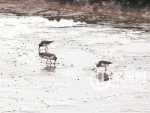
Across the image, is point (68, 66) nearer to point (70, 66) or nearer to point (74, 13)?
point (70, 66)

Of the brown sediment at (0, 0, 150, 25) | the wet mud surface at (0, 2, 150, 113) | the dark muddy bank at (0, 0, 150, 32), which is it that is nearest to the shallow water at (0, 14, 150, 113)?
the wet mud surface at (0, 2, 150, 113)

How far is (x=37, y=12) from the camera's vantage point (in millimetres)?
43656

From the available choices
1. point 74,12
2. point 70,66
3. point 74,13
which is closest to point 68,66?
point 70,66

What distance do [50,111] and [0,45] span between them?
12.8 meters

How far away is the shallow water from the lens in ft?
60.5

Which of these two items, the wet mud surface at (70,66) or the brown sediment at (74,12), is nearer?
the wet mud surface at (70,66)

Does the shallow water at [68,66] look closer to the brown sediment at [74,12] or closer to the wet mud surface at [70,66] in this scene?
the wet mud surface at [70,66]

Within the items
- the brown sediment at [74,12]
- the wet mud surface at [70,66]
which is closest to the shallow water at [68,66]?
the wet mud surface at [70,66]

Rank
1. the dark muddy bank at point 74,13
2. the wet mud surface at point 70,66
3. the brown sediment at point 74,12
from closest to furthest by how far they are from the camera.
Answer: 1. the wet mud surface at point 70,66
2. the dark muddy bank at point 74,13
3. the brown sediment at point 74,12

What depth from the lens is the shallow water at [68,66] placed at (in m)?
18.5

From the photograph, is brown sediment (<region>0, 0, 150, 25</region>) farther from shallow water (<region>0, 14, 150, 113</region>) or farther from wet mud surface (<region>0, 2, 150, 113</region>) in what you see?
shallow water (<region>0, 14, 150, 113</region>)

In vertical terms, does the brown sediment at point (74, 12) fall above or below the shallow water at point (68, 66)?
above

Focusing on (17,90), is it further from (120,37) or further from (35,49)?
(120,37)

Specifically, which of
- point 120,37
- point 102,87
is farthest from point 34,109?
point 120,37
